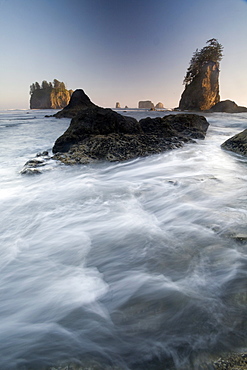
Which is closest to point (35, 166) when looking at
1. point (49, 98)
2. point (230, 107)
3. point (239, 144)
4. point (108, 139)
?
point (108, 139)

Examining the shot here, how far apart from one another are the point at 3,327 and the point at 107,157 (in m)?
4.52

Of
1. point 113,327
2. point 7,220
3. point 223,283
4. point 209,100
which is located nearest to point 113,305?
point 113,327

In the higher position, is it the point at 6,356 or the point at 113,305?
→ the point at 113,305

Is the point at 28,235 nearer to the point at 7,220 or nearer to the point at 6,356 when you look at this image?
the point at 7,220

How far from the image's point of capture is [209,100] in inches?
1809

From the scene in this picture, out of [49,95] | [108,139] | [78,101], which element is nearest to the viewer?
[108,139]

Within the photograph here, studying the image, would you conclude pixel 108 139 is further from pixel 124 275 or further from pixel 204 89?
pixel 204 89

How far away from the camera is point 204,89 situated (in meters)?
44.6

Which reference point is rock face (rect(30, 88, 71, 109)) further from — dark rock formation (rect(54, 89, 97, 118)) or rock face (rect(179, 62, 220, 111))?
rock face (rect(179, 62, 220, 111))

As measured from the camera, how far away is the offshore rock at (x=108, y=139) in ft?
18.2

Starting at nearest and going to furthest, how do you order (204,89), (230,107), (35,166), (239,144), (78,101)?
(35,166) < (239,144) < (78,101) < (230,107) < (204,89)

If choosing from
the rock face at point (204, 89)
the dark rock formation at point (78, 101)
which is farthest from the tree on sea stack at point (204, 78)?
the dark rock formation at point (78, 101)

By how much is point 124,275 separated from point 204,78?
53.7 m

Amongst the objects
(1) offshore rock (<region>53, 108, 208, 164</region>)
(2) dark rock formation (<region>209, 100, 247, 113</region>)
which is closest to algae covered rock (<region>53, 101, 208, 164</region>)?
(1) offshore rock (<region>53, 108, 208, 164</region>)
